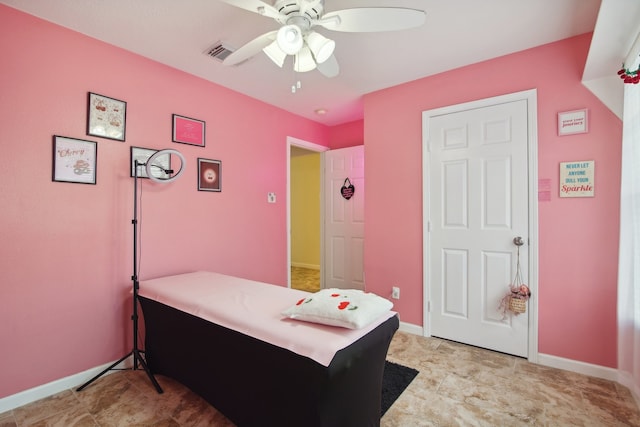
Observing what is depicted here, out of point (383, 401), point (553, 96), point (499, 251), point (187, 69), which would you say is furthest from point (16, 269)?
point (553, 96)

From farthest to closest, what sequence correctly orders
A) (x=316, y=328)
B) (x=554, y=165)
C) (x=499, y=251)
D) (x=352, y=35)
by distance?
(x=499, y=251) → (x=554, y=165) → (x=352, y=35) → (x=316, y=328)

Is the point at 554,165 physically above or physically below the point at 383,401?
above

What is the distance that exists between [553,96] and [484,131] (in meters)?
0.50

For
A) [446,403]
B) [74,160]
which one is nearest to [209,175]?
[74,160]

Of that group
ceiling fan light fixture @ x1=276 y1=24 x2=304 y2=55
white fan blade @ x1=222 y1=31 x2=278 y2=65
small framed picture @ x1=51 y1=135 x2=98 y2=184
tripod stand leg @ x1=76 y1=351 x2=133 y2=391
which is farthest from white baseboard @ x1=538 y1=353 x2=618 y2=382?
small framed picture @ x1=51 y1=135 x2=98 y2=184

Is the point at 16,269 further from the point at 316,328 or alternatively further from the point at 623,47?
the point at 623,47

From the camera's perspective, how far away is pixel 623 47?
1.72 metres

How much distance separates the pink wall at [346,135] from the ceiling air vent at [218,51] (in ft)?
7.03

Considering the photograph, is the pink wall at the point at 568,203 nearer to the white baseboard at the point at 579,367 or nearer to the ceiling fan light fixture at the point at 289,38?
the white baseboard at the point at 579,367

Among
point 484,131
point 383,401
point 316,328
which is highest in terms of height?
point 484,131

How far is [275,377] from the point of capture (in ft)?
4.19

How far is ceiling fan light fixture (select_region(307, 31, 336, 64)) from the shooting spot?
4.90 ft

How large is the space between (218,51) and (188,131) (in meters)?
0.77

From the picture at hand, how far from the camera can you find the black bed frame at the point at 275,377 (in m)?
1.17
